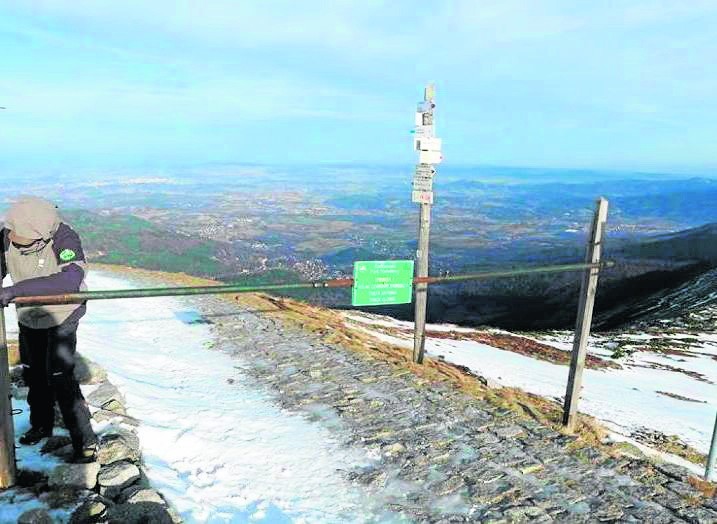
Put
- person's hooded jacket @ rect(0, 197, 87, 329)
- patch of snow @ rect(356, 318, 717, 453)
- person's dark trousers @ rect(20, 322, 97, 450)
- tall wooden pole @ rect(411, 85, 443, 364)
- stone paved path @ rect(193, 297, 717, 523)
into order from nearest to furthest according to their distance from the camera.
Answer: person's hooded jacket @ rect(0, 197, 87, 329) < person's dark trousers @ rect(20, 322, 97, 450) < stone paved path @ rect(193, 297, 717, 523) < tall wooden pole @ rect(411, 85, 443, 364) < patch of snow @ rect(356, 318, 717, 453)

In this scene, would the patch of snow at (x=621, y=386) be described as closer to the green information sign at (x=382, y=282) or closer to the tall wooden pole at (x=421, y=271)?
the tall wooden pole at (x=421, y=271)

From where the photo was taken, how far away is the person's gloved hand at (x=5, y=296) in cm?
421

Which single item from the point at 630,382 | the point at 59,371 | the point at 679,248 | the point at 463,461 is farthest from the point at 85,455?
the point at 679,248

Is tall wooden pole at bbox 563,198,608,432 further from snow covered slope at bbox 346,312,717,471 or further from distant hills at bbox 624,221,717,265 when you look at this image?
distant hills at bbox 624,221,717,265

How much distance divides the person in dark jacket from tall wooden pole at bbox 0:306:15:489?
0.41 meters

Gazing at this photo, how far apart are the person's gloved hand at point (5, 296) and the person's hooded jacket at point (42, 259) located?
0.25 meters

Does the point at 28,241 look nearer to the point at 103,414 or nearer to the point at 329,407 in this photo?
the point at 103,414

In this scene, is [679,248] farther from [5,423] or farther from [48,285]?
[5,423]

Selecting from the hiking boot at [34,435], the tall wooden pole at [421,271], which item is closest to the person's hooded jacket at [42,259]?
the hiking boot at [34,435]

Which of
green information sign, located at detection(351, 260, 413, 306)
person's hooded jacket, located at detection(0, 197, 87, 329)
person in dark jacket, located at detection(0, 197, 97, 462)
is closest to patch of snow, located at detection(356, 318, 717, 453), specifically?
green information sign, located at detection(351, 260, 413, 306)

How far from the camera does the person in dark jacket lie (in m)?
4.66

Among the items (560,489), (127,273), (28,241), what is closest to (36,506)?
(28,241)

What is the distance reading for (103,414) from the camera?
6.93m

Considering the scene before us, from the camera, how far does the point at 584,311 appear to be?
843cm
